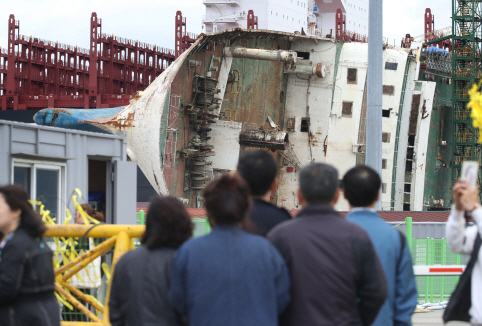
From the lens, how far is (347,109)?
29203 millimetres

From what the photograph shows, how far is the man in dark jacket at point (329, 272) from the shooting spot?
3705mm

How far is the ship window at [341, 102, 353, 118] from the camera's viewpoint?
2916 centimetres

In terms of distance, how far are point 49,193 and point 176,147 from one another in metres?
15.1

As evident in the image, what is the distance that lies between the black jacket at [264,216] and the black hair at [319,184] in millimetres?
422

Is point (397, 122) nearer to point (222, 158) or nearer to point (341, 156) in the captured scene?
point (341, 156)

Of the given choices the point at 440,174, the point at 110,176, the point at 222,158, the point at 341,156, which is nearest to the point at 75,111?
the point at 222,158

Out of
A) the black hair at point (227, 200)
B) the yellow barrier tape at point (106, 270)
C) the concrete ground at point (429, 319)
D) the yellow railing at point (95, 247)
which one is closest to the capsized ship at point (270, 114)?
the concrete ground at point (429, 319)

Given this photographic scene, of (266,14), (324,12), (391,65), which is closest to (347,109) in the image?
(391,65)

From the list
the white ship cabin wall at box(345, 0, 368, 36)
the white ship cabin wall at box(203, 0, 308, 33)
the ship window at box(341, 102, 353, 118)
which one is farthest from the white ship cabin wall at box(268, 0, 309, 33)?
the ship window at box(341, 102, 353, 118)

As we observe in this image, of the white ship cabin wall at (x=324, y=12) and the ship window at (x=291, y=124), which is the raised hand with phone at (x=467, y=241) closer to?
the ship window at (x=291, y=124)

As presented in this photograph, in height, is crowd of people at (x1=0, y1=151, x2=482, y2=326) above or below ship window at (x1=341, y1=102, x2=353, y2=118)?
below

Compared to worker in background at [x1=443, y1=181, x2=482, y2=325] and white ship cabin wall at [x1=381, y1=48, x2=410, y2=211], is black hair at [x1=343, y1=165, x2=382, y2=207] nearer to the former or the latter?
worker in background at [x1=443, y1=181, x2=482, y2=325]

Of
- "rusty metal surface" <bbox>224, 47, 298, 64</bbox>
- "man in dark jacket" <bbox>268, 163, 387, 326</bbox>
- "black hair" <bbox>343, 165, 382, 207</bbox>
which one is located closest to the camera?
"man in dark jacket" <bbox>268, 163, 387, 326</bbox>

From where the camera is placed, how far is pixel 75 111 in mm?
25984
